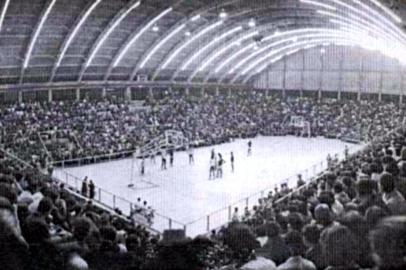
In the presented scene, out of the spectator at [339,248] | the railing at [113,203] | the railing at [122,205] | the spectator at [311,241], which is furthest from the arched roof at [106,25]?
the spectator at [339,248]

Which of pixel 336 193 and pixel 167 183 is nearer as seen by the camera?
pixel 336 193

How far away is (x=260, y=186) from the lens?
30.6 meters

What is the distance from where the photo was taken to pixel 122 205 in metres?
25.4

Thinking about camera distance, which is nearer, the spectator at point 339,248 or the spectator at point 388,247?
the spectator at point 388,247

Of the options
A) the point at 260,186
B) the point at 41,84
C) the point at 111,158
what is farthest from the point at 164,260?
the point at 41,84

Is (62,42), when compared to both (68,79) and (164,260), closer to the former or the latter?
(68,79)

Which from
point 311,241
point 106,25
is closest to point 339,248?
point 311,241

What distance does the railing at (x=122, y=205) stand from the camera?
21.0 meters

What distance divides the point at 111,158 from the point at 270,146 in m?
16.2

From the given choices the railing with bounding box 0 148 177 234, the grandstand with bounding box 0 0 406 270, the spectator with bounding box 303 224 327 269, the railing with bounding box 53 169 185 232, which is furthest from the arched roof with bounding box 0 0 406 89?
the spectator with bounding box 303 224 327 269

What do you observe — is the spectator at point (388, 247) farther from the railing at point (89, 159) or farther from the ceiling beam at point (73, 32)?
the ceiling beam at point (73, 32)

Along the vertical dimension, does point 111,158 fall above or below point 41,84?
below

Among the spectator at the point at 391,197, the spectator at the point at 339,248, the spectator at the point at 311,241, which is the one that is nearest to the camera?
the spectator at the point at 339,248

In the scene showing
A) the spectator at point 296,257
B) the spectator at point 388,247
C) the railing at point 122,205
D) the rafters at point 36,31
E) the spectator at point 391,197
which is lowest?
the railing at point 122,205
